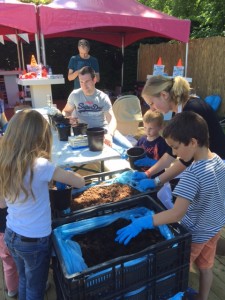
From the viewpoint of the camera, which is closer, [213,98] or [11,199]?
[11,199]

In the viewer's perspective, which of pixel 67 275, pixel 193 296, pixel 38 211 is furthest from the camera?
pixel 193 296

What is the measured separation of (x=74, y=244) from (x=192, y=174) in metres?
0.61

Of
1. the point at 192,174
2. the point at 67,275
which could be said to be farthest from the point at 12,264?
the point at 192,174

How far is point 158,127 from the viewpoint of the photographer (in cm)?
246

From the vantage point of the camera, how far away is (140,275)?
3.45 ft

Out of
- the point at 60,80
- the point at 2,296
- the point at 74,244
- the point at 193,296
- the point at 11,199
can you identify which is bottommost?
the point at 2,296

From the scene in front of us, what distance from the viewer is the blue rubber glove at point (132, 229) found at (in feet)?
3.87

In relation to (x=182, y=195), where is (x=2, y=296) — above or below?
below

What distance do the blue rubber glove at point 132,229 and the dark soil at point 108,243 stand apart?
0.08ft

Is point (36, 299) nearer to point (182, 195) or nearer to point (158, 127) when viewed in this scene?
point (182, 195)

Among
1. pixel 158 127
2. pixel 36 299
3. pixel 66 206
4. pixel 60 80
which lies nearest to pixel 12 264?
pixel 36 299

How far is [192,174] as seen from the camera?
4.12 feet

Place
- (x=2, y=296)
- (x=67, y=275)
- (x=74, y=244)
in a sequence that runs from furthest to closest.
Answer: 1. (x=2, y=296)
2. (x=74, y=244)
3. (x=67, y=275)

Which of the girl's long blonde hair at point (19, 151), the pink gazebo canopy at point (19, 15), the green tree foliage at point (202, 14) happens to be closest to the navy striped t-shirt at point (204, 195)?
the girl's long blonde hair at point (19, 151)
